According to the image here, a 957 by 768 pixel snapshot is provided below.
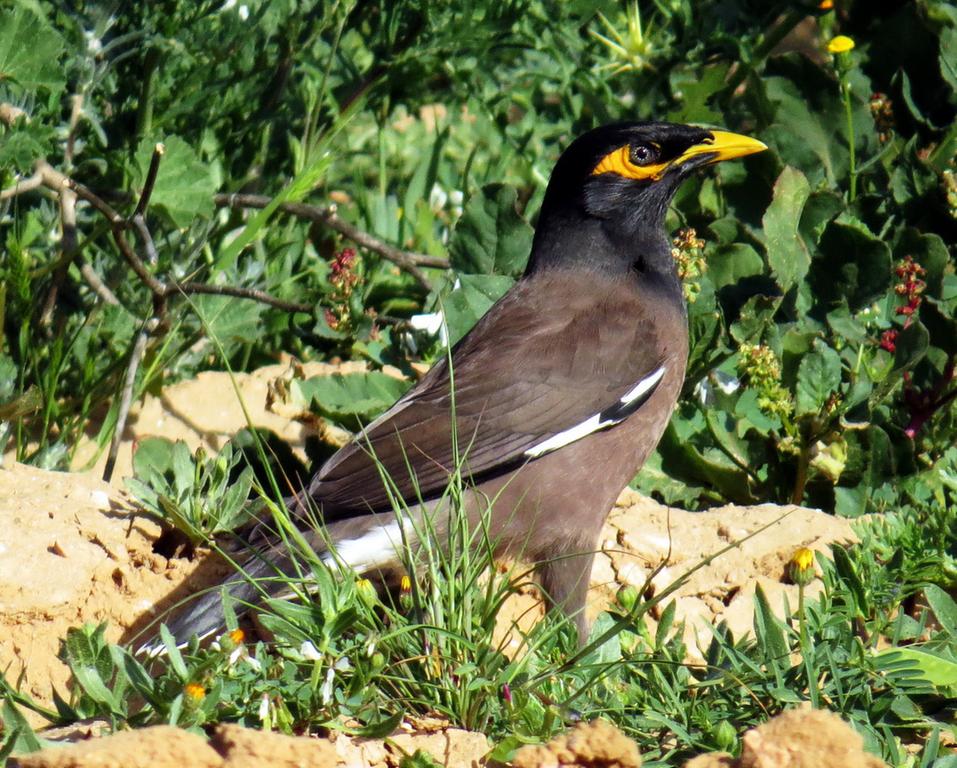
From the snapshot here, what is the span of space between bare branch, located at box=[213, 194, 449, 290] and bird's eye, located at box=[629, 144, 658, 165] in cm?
99

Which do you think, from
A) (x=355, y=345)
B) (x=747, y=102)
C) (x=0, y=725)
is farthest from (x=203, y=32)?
(x=0, y=725)

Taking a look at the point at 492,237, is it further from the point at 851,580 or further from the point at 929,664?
the point at 929,664

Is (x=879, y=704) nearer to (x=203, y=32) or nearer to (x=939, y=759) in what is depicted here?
(x=939, y=759)

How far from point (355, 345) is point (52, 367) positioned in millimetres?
1234

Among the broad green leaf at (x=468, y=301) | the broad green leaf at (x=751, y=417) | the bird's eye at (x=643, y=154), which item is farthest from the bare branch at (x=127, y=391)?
the broad green leaf at (x=751, y=417)

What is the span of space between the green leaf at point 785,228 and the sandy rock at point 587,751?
9.84 feet

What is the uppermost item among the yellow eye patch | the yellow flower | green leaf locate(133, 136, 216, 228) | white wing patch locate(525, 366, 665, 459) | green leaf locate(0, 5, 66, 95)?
green leaf locate(0, 5, 66, 95)

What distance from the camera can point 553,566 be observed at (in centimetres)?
462

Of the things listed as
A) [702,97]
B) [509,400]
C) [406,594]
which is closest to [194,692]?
[406,594]

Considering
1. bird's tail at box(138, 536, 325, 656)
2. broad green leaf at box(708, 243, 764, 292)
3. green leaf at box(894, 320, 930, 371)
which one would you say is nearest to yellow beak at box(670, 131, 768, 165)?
broad green leaf at box(708, 243, 764, 292)

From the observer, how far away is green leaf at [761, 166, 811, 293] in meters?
5.52

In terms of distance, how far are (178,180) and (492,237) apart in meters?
1.29

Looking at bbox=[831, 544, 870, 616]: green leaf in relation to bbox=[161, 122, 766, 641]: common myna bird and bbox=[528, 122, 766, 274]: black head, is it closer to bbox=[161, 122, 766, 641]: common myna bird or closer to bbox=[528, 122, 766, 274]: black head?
bbox=[161, 122, 766, 641]: common myna bird

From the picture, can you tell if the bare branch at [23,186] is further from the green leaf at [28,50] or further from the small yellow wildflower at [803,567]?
the small yellow wildflower at [803,567]
